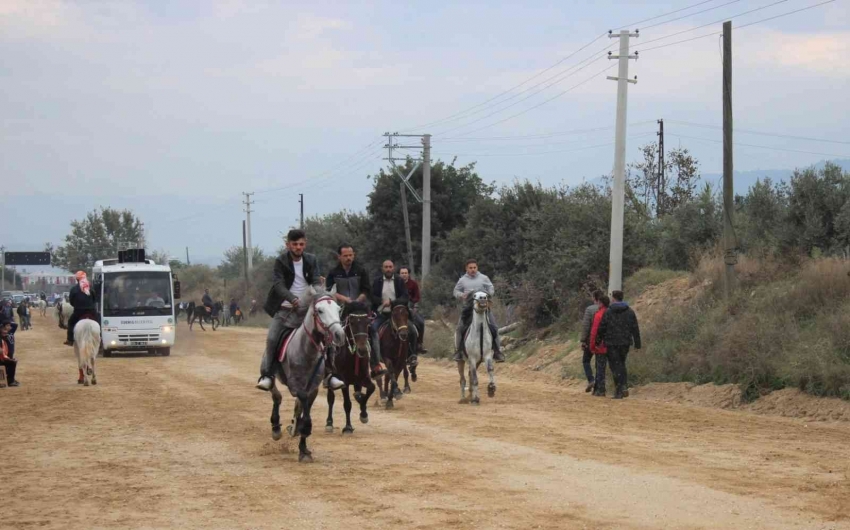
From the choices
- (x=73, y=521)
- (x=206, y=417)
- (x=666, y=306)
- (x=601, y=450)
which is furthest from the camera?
(x=666, y=306)

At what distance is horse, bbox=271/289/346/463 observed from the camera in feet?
37.4

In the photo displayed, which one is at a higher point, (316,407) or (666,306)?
(666,306)

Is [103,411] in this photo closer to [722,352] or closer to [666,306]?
[722,352]

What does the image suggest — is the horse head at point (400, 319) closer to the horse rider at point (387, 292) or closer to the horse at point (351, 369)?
the horse rider at point (387, 292)

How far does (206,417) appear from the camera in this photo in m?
16.5

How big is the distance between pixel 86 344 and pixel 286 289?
40.2ft

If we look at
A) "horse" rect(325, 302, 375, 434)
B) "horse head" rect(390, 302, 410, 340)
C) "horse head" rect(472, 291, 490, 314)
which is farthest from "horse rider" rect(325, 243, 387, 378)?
"horse head" rect(472, 291, 490, 314)

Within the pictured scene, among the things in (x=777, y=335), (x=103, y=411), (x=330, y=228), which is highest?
(x=330, y=228)

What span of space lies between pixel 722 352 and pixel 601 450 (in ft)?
26.1

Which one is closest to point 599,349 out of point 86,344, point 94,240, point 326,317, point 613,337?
point 613,337

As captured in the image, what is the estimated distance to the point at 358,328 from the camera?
12.4m

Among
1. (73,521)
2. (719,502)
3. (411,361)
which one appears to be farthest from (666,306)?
(73,521)

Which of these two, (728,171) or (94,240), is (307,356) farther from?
(94,240)

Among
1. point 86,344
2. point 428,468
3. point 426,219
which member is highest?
point 426,219
